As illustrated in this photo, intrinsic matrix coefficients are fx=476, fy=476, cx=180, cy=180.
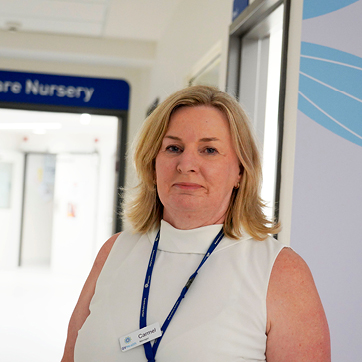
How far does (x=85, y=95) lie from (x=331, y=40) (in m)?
5.48

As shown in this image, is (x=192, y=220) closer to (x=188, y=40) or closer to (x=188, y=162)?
(x=188, y=162)

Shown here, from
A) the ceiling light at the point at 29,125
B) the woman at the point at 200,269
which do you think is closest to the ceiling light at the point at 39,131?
the ceiling light at the point at 29,125

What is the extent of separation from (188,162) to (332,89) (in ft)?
2.44

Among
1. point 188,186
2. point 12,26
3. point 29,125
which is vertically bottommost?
point 188,186

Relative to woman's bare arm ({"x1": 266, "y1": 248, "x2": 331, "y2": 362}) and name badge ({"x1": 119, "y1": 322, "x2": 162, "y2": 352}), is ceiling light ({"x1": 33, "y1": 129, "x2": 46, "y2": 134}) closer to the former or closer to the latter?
name badge ({"x1": 119, "y1": 322, "x2": 162, "y2": 352})

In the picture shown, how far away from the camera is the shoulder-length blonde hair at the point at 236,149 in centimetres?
144

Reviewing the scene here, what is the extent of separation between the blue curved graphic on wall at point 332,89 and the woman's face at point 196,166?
0.53 meters

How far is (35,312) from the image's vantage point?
245 inches

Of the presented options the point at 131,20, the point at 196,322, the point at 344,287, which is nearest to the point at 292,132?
the point at 344,287

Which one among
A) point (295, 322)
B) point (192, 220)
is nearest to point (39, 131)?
point (192, 220)

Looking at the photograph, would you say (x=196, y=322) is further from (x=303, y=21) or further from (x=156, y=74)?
(x=156, y=74)

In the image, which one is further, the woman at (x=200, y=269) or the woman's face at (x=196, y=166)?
the woman's face at (x=196, y=166)

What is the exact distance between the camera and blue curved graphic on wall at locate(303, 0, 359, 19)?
1776 millimetres

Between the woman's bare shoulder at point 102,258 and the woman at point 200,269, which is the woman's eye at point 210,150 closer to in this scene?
the woman at point 200,269
